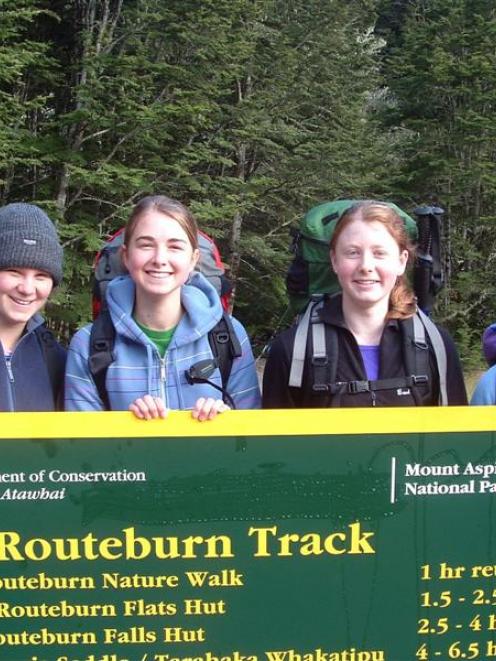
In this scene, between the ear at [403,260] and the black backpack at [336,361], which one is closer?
the black backpack at [336,361]

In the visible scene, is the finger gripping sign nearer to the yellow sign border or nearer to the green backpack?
the yellow sign border

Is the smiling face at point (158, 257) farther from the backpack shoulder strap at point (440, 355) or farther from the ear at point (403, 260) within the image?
the backpack shoulder strap at point (440, 355)

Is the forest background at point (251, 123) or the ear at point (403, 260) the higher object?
the forest background at point (251, 123)

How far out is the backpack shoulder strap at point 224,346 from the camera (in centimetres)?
305

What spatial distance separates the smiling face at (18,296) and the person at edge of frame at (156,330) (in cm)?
25

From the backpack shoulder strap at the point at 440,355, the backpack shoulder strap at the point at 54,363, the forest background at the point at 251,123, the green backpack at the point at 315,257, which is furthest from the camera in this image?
the forest background at the point at 251,123

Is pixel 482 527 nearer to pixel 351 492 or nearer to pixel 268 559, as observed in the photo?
pixel 351 492

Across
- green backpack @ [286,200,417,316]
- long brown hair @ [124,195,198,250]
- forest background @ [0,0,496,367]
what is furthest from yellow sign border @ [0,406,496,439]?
forest background @ [0,0,496,367]

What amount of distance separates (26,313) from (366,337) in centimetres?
150

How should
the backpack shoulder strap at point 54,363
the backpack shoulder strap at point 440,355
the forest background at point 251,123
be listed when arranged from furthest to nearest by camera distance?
the forest background at point 251,123 → the backpack shoulder strap at point 54,363 → the backpack shoulder strap at point 440,355

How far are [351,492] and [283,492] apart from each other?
0.26 metres

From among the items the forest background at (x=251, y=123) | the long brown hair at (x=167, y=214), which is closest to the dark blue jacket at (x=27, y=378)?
the long brown hair at (x=167, y=214)

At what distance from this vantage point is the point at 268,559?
263cm

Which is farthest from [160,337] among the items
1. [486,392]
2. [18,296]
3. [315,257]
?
[486,392]
